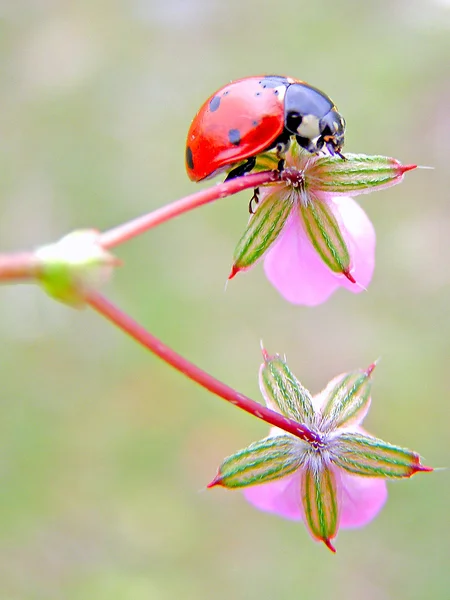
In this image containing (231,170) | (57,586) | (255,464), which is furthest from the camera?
(57,586)

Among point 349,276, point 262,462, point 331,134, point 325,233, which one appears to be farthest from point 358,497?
point 331,134

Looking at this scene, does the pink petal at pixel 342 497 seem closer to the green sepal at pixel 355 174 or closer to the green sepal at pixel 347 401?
the green sepal at pixel 347 401

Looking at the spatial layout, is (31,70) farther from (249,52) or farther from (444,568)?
(444,568)

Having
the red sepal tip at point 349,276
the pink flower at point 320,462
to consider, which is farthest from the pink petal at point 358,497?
the red sepal tip at point 349,276

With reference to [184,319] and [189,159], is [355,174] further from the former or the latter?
[184,319]

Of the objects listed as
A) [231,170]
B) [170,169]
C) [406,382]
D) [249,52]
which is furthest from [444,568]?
[249,52]
